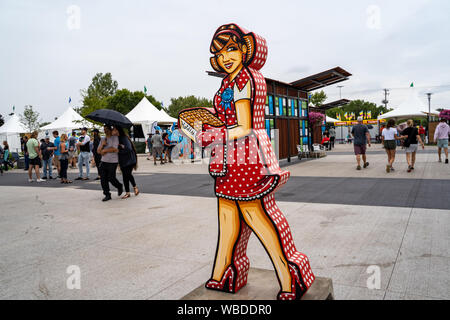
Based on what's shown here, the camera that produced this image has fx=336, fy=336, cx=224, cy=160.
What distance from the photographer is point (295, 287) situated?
2352 millimetres

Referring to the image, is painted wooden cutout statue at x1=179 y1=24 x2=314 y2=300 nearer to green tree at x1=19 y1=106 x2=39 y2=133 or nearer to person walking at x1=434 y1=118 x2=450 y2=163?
person walking at x1=434 y1=118 x2=450 y2=163

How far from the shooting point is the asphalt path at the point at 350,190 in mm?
6066

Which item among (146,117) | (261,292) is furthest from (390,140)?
(146,117)

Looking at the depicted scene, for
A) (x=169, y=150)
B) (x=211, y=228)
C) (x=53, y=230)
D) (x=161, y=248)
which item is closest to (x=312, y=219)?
(x=211, y=228)

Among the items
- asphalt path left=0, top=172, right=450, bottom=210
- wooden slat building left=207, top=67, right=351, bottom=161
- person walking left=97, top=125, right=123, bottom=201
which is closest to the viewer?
asphalt path left=0, top=172, right=450, bottom=210

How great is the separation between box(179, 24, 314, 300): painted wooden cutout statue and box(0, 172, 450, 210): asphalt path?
4.06 meters

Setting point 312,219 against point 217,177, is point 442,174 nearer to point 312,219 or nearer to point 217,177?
point 312,219

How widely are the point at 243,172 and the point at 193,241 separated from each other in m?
2.14

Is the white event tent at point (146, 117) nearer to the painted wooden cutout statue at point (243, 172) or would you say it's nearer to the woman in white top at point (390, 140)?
the woman in white top at point (390, 140)

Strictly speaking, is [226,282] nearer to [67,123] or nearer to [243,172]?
[243,172]

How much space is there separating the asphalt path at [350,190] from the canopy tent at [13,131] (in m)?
22.1

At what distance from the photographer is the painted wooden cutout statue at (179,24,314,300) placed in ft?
7.92

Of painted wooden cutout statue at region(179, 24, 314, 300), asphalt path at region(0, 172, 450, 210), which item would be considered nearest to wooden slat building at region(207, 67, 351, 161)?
asphalt path at region(0, 172, 450, 210)
